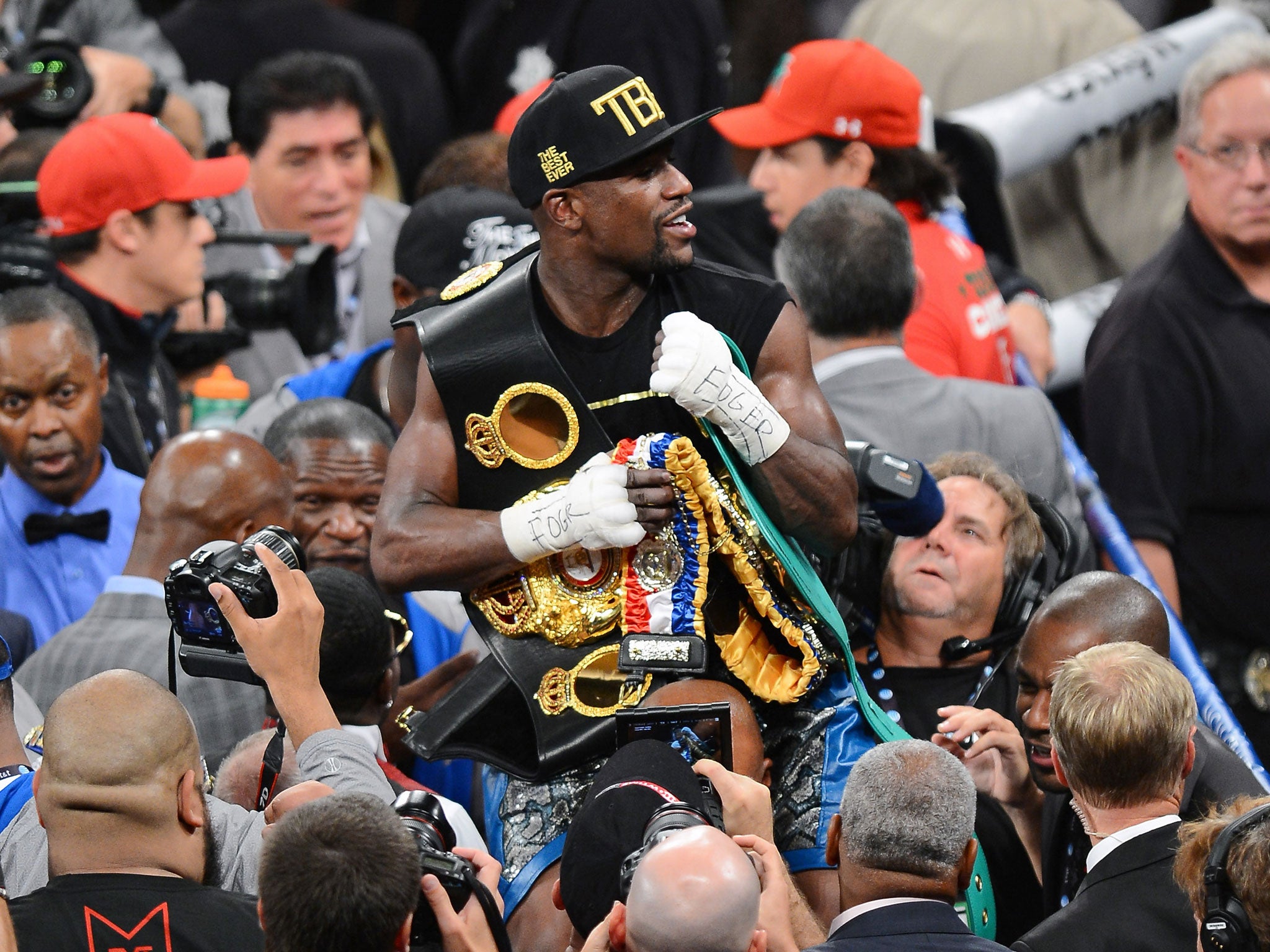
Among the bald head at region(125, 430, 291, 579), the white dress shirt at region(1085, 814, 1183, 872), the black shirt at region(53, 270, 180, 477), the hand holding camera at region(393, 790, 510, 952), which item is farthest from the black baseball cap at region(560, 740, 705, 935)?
the black shirt at region(53, 270, 180, 477)

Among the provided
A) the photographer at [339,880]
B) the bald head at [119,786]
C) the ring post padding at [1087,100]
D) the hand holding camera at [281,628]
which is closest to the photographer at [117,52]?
the ring post padding at [1087,100]

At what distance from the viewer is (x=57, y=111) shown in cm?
664

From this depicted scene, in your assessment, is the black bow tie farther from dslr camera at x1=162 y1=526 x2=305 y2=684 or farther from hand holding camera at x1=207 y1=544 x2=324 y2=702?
hand holding camera at x1=207 y1=544 x2=324 y2=702

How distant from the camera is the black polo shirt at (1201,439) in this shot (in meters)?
5.28

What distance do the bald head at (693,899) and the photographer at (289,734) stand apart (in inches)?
25.9

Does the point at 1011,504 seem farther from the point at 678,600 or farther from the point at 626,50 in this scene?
the point at 626,50

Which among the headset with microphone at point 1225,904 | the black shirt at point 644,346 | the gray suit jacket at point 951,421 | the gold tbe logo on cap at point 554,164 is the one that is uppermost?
the gold tbe logo on cap at point 554,164

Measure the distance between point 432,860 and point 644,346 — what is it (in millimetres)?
1136

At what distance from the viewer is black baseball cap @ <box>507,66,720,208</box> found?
3.46 metres

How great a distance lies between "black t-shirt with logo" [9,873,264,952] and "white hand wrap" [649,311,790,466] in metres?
1.16

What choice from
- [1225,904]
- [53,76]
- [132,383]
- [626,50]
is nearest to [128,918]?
[1225,904]

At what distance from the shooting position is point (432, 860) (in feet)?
9.74

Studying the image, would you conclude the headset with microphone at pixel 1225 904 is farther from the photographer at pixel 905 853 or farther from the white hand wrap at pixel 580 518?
the white hand wrap at pixel 580 518

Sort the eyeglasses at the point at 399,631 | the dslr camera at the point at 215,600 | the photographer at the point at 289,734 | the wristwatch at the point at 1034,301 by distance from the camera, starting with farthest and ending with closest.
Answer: the wristwatch at the point at 1034,301
the eyeglasses at the point at 399,631
the dslr camera at the point at 215,600
the photographer at the point at 289,734
